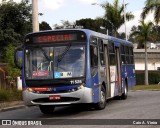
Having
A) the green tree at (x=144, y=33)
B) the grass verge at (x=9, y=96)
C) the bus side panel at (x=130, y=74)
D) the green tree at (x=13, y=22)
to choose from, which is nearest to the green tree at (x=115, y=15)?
the green tree at (x=144, y=33)

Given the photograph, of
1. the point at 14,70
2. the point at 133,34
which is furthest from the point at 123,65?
the point at 133,34

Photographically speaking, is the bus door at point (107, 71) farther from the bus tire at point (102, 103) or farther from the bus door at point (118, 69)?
the bus door at point (118, 69)

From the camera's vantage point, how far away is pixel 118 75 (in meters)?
19.9

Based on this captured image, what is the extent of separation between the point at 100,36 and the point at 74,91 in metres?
3.41

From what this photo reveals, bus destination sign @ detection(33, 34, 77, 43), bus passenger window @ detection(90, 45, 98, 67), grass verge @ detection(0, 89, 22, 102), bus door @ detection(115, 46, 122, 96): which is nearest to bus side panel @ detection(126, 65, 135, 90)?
bus door @ detection(115, 46, 122, 96)

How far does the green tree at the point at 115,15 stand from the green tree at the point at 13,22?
38.2 ft

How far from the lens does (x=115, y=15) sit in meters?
49.6

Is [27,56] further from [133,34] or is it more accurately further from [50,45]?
[133,34]

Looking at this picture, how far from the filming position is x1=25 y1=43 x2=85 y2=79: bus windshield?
→ 1464 centimetres

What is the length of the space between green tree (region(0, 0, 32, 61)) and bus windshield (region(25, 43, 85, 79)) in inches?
943

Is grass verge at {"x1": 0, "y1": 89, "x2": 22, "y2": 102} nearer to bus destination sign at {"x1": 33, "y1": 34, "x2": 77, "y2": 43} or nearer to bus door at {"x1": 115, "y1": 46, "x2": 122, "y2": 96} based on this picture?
bus door at {"x1": 115, "y1": 46, "x2": 122, "y2": 96}

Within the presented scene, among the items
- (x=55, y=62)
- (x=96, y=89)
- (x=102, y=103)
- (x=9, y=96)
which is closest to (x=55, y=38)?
(x=55, y=62)

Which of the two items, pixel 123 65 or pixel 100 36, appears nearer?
pixel 100 36

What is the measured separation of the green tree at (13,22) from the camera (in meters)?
38.9
